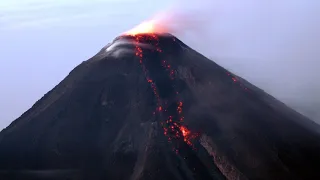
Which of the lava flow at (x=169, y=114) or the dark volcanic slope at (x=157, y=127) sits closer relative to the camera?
the dark volcanic slope at (x=157, y=127)

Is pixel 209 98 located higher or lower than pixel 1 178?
higher

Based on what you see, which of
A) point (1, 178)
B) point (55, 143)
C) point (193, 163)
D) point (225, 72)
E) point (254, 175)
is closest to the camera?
point (254, 175)

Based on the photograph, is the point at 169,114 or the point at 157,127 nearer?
the point at 157,127

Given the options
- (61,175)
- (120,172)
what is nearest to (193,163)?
(120,172)

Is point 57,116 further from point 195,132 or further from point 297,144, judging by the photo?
point 297,144

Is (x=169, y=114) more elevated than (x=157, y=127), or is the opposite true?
(x=169, y=114)

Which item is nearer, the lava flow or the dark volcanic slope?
the dark volcanic slope

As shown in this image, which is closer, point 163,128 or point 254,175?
point 254,175

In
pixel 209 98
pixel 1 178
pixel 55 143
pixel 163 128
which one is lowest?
pixel 1 178
